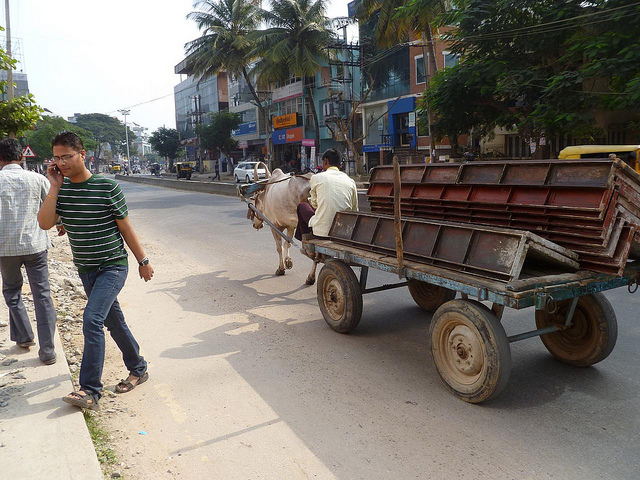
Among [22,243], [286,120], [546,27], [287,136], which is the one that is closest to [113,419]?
[22,243]

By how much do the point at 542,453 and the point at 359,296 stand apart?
2460 millimetres

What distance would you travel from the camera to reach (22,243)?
463cm

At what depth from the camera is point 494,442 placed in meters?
3.49

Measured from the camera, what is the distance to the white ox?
27.0 feet

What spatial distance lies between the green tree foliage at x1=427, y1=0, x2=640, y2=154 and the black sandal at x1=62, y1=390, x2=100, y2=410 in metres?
12.7

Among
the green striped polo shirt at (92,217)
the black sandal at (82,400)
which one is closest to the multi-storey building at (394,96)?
the green striped polo shirt at (92,217)

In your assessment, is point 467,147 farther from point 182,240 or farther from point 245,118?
point 245,118

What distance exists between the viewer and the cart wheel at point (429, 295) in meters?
6.21

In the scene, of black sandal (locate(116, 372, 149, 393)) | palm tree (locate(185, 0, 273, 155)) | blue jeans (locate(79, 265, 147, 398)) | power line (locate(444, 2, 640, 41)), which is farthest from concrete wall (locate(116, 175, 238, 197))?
blue jeans (locate(79, 265, 147, 398))

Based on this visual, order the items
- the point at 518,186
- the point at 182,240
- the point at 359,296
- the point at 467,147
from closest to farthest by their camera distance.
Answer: the point at 518,186
the point at 359,296
the point at 182,240
the point at 467,147

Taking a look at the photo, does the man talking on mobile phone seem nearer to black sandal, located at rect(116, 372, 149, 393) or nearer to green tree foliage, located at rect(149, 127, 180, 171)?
black sandal, located at rect(116, 372, 149, 393)

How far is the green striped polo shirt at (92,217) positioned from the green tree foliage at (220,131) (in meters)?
49.8

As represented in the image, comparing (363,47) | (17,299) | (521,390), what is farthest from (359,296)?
(363,47)

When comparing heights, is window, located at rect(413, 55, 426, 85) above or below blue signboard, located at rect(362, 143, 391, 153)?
above
